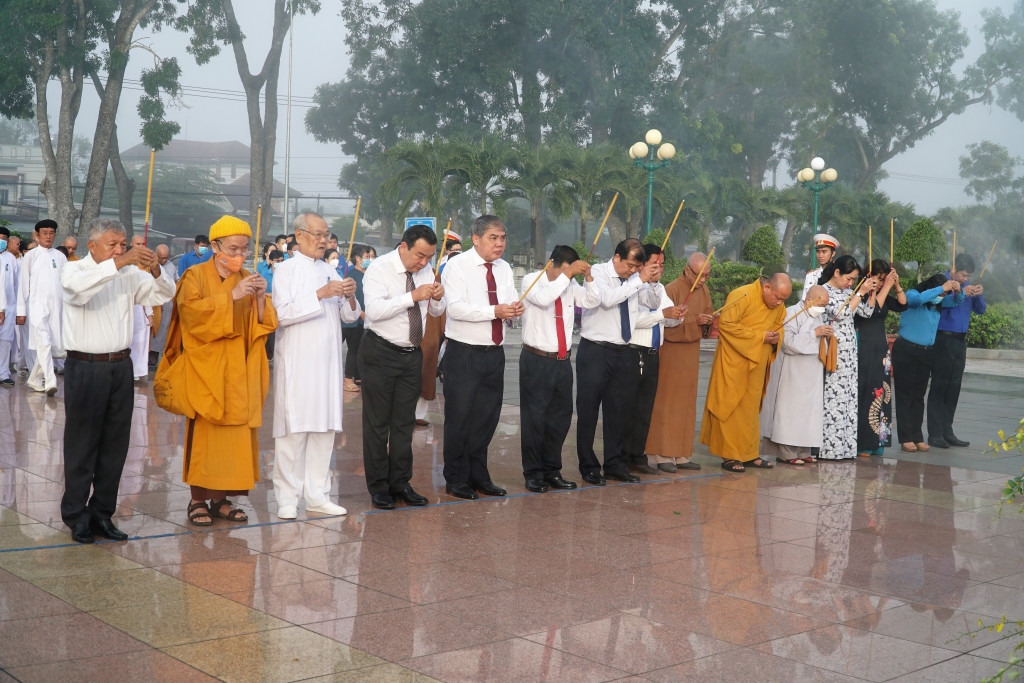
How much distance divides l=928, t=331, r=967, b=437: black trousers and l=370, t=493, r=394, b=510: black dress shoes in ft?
19.3

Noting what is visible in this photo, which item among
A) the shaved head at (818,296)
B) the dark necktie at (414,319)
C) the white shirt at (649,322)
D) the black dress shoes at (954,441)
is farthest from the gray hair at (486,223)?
the black dress shoes at (954,441)

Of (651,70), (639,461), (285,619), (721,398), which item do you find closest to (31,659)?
(285,619)

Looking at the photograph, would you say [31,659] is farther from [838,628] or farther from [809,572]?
[809,572]

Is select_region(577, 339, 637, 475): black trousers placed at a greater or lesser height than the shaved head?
lesser

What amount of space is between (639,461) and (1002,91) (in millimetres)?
40085

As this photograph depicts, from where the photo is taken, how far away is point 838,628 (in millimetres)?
4367

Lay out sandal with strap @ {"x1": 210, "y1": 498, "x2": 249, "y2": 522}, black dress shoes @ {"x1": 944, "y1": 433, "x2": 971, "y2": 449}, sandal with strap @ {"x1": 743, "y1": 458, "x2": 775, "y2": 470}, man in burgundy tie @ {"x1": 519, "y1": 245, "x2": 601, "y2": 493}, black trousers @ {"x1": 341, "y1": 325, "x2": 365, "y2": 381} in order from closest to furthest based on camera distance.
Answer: sandal with strap @ {"x1": 210, "y1": 498, "x2": 249, "y2": 522} < man in burgundy tie @ {"x1": 519, "y1": 245, "x2": 601, "y2": 493} < sandal with strap @ {"x1": 743, "y1": 458, "x2": 775, "y2": 470} < black dress shoes @ {"x1": 944, "y1": 433, "x2": 971, "y2": 449} < black trousers @ {"x1": 341, "y1": 325, "x2": 365, "y2": 381}

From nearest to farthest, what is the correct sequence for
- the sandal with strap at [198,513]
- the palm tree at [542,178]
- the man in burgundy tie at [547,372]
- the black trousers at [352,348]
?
the sandal with strap at [198,513]
the man in burgundy tie at [547,372]
the black trousers at [352,348]
the palm tree at [542,178]

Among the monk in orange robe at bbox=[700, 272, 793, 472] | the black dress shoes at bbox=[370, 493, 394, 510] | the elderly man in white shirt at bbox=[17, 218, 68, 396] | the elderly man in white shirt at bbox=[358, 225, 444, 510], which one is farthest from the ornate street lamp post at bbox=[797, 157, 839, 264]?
the black dress shoes at bbox=[370, 493, 394, 510]

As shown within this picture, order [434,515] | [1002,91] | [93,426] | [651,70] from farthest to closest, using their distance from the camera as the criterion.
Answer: [1002,91] → [651,70] → [434,515] → [93,426]

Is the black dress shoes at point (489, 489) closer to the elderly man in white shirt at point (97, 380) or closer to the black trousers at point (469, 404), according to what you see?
the black trousers at point (469, 404)

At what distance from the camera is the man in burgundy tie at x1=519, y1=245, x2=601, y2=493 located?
271 inches

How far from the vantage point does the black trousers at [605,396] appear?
24.0ft

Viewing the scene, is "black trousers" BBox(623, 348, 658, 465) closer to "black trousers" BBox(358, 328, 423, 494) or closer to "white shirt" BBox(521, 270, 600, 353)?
"white shirt" BBox(521, 270, 600, 353)
